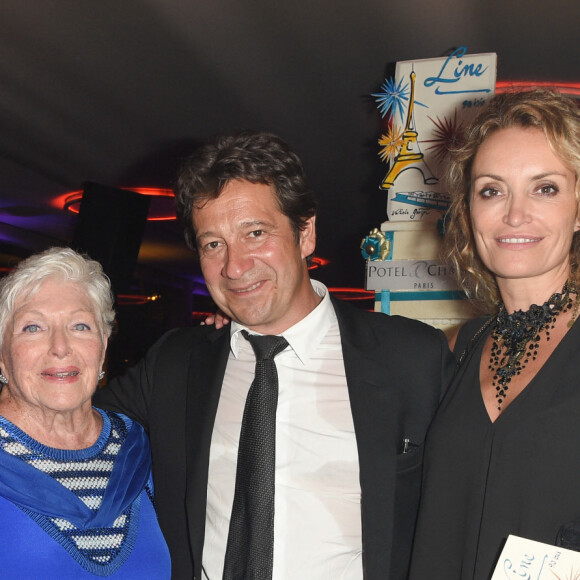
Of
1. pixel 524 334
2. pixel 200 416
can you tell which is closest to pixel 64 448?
pixel 200 416

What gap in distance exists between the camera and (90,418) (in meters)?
2.00

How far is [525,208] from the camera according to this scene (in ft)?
5.25

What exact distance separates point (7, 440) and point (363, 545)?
0.96 m

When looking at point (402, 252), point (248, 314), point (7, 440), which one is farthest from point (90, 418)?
point (402, 252)

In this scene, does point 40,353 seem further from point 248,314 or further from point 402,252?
point 402,252

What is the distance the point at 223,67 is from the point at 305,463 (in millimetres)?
3927

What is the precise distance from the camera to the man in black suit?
1.78 m

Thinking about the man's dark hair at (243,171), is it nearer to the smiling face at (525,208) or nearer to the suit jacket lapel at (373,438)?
the suit jacket lapel at (373,438)

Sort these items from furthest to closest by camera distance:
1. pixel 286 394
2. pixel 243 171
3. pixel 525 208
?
pixel 243 171
pixel 286 394
pixel 525 208

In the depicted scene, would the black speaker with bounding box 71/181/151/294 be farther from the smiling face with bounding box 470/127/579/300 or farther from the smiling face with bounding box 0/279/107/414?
the smiling face with bounding box 470/127/579/300

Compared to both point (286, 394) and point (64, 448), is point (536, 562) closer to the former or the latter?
point (286, 394)

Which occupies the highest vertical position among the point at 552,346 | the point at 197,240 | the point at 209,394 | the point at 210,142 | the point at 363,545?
the point at 210,142

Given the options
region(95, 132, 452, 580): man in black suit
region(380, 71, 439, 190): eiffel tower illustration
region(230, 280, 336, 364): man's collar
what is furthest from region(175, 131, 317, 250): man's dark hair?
region(380, 71, 439, 190): eiffel tower illustration

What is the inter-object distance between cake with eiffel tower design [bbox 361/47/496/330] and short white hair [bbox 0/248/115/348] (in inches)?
49.9
